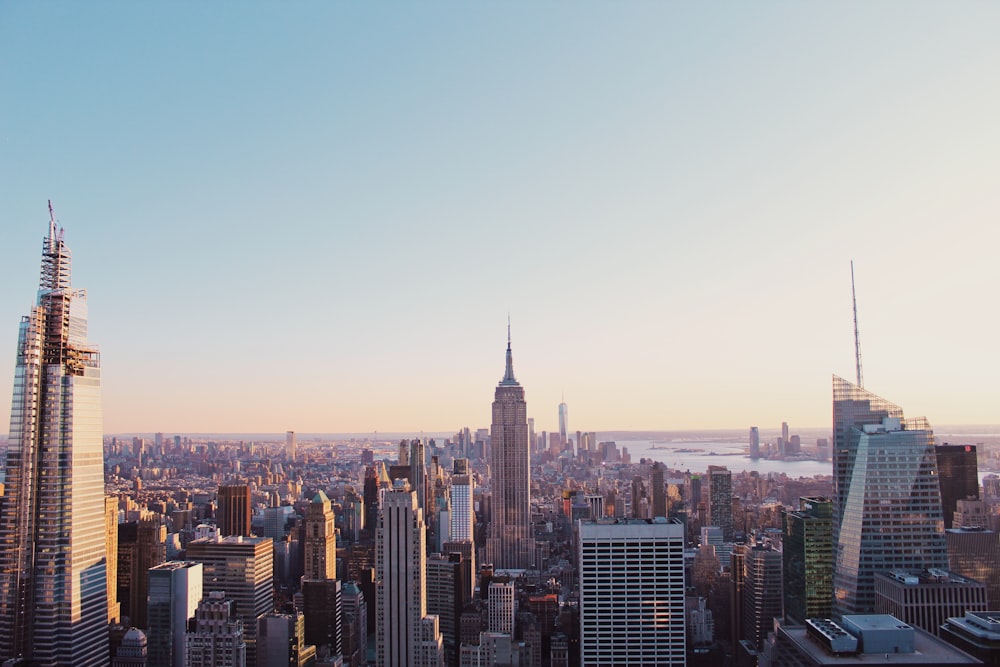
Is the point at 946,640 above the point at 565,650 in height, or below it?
above

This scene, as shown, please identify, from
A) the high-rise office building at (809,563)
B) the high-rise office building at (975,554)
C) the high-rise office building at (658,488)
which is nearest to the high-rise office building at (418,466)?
the high-rise office building at (658,488)

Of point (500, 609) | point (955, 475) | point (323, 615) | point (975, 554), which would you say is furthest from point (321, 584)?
point (955, 475)

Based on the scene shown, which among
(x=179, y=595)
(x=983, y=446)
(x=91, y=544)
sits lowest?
(x=179, y=595)

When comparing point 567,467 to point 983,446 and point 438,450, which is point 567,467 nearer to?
point 438,450

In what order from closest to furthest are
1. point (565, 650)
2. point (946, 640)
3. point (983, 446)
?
point (946, 640)
point (983, 446)
point (565, 650)

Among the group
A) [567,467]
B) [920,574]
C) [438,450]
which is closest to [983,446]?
[920,574]

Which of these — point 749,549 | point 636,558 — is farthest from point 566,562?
point 636,558

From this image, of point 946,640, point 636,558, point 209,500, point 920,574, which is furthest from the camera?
point 209,500

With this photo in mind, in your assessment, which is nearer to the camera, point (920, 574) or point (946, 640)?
point (946, 640)
